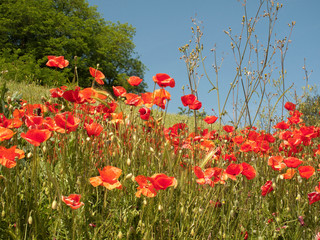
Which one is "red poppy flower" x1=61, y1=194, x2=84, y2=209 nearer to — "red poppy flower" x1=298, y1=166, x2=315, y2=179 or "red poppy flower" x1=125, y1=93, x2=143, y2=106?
"red poppy flower" x1=125, y1=93, x2=143, y2=106

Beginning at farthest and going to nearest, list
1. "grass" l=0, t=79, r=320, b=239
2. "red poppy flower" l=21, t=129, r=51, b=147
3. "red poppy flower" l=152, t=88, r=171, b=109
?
"red poppy flower" l=152, t=88, r=171, b=109
"grass" l=0, t=79, r=320, b=239
"red poppy flower" l=21, t=129, r=51, b=147

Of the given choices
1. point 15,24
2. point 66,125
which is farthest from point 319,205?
point 15,24

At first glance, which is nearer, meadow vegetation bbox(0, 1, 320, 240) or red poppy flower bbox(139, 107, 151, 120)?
meadow vegetation bbox(0, 1, 320, 240)

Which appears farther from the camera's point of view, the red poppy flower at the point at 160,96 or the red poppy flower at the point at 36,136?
→ the red poppy flower at the point at 160,96

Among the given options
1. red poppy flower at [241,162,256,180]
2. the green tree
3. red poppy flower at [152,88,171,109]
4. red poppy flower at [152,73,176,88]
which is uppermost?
the green tree

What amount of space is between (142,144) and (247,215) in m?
0.95

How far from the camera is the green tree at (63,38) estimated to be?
23.3 metres

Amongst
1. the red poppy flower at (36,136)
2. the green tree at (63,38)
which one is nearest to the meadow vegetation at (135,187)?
the red poppy flower at (36,136)

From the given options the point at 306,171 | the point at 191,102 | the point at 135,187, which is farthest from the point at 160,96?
the point at 306,171

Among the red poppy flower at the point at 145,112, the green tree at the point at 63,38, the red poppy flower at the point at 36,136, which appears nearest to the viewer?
the red poppy flower at the point at 36,136

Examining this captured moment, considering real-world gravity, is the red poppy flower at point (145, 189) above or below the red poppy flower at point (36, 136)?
below

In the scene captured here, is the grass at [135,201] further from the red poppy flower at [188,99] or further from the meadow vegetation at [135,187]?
the red poppy flower at [188,99]

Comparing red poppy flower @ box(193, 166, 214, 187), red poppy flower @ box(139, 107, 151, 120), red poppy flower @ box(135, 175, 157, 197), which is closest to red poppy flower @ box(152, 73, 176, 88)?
red poppy flower @ box(139, 107, 151, 120)

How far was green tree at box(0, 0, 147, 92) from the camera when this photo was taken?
23344mm
